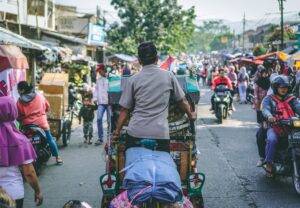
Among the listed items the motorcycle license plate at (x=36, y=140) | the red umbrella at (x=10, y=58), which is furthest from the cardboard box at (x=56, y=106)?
the motorcycle license plate at (x=36, y=140)

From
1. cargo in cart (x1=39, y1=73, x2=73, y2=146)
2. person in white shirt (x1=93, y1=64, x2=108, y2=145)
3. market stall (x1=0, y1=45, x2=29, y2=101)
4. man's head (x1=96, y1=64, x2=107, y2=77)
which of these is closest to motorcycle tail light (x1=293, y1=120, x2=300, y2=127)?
cargo in cart (x1=39, y1=73, x2=73, y2=146)

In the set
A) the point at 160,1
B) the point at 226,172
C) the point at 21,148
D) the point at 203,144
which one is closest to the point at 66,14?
the point at 160,1

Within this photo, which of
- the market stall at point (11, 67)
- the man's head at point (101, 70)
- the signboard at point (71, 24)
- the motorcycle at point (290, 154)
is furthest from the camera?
the signboard at point (71, 24)

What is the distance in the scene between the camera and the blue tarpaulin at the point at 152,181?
3.67m

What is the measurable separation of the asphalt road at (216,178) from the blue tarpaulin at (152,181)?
2.95 meters

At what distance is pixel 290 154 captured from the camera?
7.46 meters

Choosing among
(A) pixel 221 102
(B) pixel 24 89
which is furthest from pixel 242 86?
(B) pixel 24 89

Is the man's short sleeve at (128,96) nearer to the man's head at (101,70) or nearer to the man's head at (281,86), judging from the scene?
the man's head at (281,86)

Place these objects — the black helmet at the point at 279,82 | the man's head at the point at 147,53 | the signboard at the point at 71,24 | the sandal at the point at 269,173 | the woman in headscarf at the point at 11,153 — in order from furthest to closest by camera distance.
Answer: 1. the signboard at the point at 71,24
2. the sandal at the point at 269,173
3. the black helmet at the point at 279,82
4. the man's head at the point at 147,53
5. the woman in headscarf at the point at 11,153

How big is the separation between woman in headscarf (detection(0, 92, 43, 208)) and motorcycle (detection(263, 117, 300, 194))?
3967mm

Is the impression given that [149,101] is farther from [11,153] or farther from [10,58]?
[10,58]

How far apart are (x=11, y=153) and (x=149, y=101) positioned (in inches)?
52.9

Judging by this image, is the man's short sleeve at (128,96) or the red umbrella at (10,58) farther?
the red umbrella at (10,58)

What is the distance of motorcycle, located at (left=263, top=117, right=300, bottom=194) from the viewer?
710 cm
